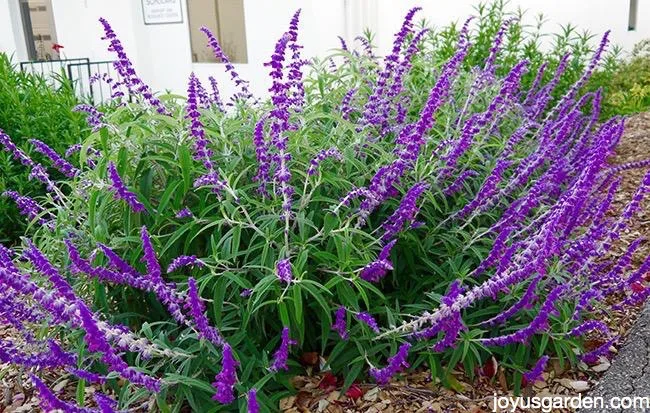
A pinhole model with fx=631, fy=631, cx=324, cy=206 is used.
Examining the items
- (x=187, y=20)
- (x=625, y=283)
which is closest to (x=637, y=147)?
(x=625, y=283)

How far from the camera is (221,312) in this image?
7.18 ft

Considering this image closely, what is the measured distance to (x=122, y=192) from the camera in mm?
2141

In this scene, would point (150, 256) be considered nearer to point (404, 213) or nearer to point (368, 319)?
point (368, 319)

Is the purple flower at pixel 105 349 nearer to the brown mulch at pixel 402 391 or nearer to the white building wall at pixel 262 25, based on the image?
the brown mulch at pixel 402 391

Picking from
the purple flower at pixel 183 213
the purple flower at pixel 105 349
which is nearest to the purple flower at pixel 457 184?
the purple flower at pixel 183 213

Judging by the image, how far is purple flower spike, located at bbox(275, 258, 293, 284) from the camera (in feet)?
6.44

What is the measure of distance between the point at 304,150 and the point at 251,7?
8.23 metres

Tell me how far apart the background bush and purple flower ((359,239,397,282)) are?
2787mm

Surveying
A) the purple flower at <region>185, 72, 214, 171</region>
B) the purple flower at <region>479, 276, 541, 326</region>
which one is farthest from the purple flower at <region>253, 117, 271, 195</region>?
the purple flower at <region>479, 276, 541, 326</region>

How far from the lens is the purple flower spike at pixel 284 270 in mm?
1962

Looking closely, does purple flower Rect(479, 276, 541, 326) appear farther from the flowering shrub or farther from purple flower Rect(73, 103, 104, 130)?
purple flower Rect(73, 103, 104, 130)

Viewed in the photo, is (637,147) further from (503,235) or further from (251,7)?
(251,7)

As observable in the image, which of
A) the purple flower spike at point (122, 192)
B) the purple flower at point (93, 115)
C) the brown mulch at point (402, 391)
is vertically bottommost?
the brown mulch at point (402, 391)

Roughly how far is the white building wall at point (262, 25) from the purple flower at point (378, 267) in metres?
6.59
